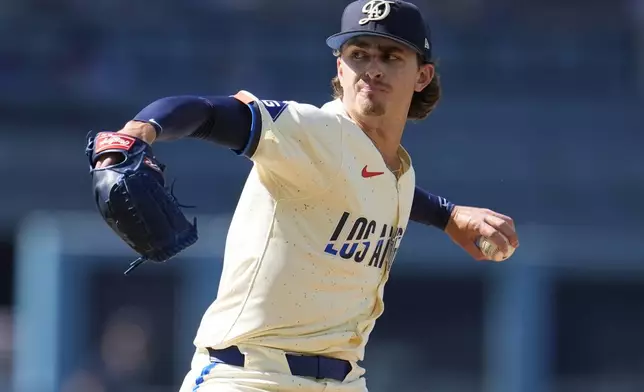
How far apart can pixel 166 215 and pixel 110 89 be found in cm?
989

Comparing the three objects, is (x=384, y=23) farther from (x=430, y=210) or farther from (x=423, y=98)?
(x=430, y=210)

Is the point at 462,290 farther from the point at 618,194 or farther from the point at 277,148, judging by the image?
the point at 277,148

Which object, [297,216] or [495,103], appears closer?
[297,216]

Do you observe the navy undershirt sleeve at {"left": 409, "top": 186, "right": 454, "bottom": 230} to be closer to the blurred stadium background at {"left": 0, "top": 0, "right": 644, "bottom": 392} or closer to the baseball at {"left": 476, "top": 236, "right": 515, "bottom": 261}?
the baseball at {"left": 476, "top": 236, "right": 515, "bottom": 261}

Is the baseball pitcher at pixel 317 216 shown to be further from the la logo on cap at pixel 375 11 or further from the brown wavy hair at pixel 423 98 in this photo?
the brown wavy hair at pixel 423 98

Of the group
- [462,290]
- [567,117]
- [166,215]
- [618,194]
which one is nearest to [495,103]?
[567,117]

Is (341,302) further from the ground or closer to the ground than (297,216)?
closer to the ground

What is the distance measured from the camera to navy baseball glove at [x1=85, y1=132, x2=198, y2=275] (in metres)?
2.70

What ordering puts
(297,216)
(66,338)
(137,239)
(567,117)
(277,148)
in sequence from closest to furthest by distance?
(137,239), (277,148), (297,216), (66,338), (567,117)

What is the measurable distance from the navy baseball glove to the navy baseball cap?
102cm

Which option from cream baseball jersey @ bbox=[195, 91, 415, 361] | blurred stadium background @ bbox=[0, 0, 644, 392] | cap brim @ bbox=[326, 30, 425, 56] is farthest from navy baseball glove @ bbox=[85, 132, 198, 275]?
blurred stadium background @ bbox=[0, 0, 644, 392]

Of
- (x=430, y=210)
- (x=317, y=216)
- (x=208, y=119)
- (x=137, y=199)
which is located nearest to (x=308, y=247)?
(x=317, y=216)

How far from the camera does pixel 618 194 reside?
Result: 37.3 ft

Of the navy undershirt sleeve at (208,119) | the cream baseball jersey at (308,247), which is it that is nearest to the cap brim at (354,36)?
the cream baseball jersey at (308,247)
